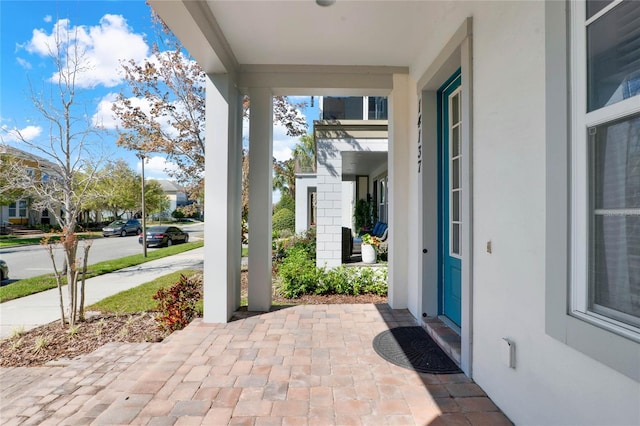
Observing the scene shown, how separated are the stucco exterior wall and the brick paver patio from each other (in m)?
0.39

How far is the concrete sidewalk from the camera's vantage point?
208 inches

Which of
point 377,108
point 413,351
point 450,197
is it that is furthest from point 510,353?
point 377,108

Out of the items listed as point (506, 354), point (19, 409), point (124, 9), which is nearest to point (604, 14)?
point (506, 354)

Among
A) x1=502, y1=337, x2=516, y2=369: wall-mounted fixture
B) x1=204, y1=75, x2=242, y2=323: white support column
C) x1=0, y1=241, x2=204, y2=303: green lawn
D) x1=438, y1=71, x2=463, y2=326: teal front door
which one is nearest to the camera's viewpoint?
x1=502, y1=337, x2=516, y2=369: wall-mounted fixture

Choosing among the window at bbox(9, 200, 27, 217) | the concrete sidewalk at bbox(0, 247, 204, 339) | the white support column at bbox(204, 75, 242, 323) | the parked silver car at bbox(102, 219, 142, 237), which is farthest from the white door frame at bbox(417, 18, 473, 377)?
the window at bbox(9, 200, 27, 217)

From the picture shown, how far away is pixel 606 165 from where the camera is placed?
1.42 meters

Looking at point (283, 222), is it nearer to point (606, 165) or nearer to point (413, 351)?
point (413, 351)

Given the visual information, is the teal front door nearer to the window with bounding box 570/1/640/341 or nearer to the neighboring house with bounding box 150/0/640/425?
the neighboring house with bounding box 150/0/640/425

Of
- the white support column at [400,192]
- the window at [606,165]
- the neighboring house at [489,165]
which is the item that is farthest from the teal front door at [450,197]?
the window at [606,165]

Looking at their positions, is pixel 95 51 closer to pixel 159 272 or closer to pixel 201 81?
pixel 201 81

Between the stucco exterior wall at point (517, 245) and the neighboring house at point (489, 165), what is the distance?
0.01 m

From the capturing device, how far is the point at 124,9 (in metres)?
6.02

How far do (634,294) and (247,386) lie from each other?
7.92 feet

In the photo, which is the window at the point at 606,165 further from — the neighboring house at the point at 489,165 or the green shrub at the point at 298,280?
the green shrub at the point at 298,280
